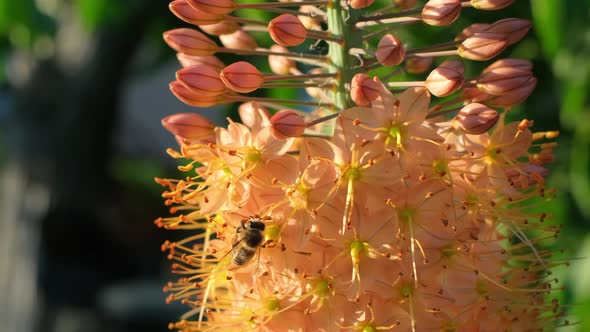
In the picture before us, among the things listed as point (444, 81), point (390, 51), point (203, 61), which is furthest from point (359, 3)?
point (203, 61)

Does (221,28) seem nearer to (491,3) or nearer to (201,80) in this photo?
(201,80)

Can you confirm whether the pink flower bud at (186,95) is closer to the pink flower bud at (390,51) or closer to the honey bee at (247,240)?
the honey bee at (247,240)

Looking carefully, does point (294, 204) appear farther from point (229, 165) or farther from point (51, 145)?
point (51, 145)

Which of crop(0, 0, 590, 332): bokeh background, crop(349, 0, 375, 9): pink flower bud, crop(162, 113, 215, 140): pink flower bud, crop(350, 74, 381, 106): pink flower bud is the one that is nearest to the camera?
crop(350, 74, 381, 106): pink flower bud

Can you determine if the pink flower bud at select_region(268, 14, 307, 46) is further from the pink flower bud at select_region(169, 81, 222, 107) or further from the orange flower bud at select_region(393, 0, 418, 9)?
the orange flower bud at select_region(393, 0, 418, 9)

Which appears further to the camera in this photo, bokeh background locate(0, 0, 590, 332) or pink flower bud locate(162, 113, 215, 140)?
bokeh background locate(0, 0, 590, 332)

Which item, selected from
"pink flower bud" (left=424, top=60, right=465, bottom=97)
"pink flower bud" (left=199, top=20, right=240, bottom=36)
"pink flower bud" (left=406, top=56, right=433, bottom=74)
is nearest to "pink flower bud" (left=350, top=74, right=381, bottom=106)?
"pink flower bud" (left=424, top=60, right=465, bottom=97)
